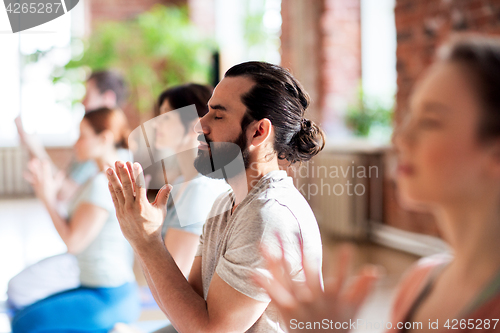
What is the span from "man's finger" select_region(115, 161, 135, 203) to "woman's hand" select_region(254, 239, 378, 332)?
316mm

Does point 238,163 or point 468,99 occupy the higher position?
point 468,99

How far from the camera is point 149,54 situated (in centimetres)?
550

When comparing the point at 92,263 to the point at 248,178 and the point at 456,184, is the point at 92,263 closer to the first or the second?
the point at 248,178

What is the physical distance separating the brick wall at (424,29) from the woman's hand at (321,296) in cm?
185

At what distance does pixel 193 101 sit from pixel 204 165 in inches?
11.9

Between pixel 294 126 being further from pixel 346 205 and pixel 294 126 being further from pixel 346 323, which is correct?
pixel 346 205

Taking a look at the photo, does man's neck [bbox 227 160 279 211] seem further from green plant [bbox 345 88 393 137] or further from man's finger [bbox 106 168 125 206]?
green plant [bbox 345 88 393 137]

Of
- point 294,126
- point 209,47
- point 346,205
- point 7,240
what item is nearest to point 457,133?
point 294,126

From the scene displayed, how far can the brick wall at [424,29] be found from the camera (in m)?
2.31

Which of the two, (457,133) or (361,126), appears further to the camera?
(361,126)

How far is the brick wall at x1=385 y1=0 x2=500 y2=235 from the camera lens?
2.31 m

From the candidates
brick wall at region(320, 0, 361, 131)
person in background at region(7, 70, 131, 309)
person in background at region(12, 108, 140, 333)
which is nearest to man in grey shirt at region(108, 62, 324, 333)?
person in background at region(7, 70, 131, 309)

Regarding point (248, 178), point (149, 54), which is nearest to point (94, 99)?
point (248, 178)

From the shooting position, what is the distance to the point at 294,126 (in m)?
0.88
